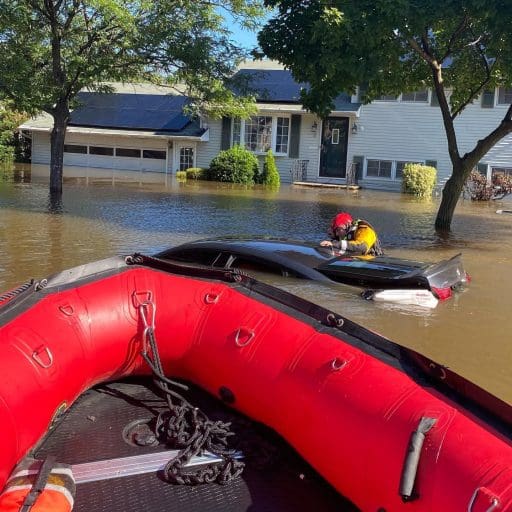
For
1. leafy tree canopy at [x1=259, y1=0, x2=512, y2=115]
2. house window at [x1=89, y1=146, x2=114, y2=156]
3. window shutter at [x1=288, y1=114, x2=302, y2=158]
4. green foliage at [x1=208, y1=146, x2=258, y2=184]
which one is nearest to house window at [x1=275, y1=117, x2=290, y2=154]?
window shutter at [x1=288, y1=114, x2=302, y2=158]

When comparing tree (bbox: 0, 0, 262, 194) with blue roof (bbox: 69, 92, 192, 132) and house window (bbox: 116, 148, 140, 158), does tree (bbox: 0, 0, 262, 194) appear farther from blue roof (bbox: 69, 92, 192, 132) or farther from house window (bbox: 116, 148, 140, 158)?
house window (bbox: 116, 148, 140, 158)

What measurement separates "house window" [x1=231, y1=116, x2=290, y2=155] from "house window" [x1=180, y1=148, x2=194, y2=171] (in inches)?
97.5

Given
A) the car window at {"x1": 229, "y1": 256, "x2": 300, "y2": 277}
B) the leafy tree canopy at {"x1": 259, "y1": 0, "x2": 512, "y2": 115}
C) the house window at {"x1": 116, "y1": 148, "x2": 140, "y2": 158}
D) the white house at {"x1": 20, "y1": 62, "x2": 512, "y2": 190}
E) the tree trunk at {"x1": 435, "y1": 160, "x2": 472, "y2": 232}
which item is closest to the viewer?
the car window at {"x1": 229, "y1": 256, "x2": 300, "y2": 277}

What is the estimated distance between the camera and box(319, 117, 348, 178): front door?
96.1 feet

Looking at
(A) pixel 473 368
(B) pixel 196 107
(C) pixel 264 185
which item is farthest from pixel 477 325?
(C) pixel 264 185

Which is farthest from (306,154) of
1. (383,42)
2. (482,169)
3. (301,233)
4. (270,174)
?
(383,42)

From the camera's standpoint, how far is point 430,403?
9.61 ft

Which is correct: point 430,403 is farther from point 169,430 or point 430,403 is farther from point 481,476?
point 169,430

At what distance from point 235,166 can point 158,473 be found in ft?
82.0

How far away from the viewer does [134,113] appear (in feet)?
112

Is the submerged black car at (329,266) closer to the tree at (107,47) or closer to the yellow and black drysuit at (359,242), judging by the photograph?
the yellow and black drysuit at (359,242)

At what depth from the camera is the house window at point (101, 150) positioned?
113 ft

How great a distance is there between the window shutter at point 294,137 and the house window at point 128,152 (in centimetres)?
871

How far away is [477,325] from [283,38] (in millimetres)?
8097
